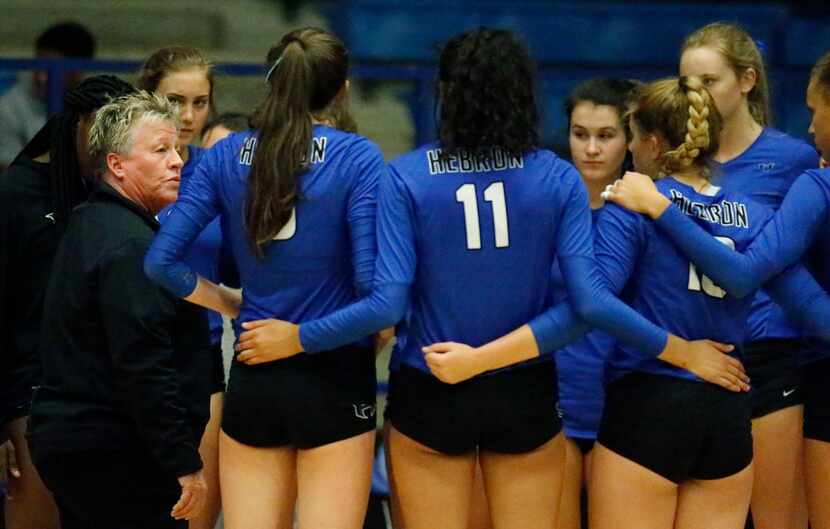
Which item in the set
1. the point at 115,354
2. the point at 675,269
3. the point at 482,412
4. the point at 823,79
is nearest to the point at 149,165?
the point at 115,354

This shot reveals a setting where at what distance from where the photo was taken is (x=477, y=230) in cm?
343

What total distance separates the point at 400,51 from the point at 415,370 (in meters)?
5.61

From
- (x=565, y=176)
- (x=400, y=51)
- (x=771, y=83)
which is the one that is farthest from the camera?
(x=400, y=51)

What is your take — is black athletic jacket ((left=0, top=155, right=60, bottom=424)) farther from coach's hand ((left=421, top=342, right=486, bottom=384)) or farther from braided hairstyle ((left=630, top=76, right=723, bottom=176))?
braided hairstyle ((left=630, top=76, right=723, bottom=176))

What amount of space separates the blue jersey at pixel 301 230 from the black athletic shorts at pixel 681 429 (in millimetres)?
788

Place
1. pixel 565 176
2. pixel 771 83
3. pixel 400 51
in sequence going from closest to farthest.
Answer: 1. pixel 565 176
2. pixel 771 83
3. pixel 400 51

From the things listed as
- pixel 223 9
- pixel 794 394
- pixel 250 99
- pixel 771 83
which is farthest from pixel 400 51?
pixel 794 394

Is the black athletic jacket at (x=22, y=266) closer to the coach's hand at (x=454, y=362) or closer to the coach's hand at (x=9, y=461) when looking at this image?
the coach's hand at (x=9, y=461)

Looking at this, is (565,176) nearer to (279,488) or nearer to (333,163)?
(333,163)

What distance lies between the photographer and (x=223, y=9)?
923 cm

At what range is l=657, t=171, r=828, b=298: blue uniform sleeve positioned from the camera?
3.47 m

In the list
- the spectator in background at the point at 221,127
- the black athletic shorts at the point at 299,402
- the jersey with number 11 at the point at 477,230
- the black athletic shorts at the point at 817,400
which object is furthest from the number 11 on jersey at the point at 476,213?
the spectator in background at the point at 221,127

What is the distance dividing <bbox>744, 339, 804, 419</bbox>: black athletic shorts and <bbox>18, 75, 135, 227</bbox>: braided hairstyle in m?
2.00

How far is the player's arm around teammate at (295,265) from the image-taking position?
3480mm
